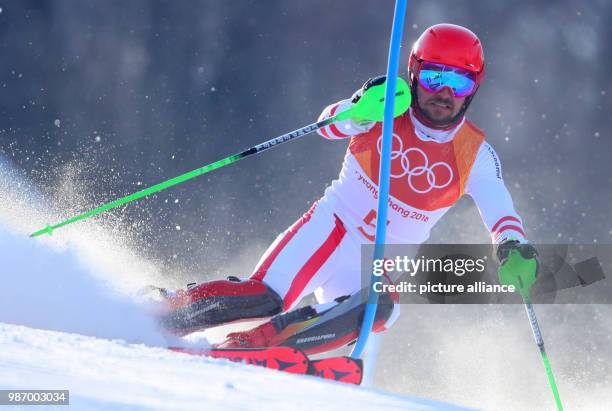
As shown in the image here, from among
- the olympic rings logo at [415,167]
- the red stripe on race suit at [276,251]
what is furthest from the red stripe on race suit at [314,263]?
the olympic rings logo at [415,167]

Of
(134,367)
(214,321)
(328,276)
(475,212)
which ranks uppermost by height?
(475,212)

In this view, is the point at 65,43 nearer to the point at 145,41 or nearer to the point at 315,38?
the point at 145,41

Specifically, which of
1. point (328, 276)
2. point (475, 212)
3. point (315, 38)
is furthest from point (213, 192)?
point (328, 276)

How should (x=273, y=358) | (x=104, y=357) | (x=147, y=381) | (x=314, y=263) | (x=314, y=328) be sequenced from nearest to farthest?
1. (x=147, y=381)
2. (x=104, y=357)
3. (x=273, y=358)
4. (x=314, y=328)
5. (x=314, y=263)

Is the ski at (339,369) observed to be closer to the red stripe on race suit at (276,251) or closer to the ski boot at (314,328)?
the ski boot at (314,328)

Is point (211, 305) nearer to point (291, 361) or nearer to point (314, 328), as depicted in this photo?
point (314, 328)

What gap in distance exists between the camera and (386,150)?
311cm

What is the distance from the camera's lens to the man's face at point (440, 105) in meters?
3.66

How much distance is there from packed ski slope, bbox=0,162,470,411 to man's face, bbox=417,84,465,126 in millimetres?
1684

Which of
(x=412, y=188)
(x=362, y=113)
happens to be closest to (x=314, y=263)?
(x=412, y=188)

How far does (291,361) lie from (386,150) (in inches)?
40.4

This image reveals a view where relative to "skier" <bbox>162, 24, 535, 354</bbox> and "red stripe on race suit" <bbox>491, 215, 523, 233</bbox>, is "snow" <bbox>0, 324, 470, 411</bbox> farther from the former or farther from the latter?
"red stripe on race suit" <bbox>491, 215, 523, 233</bbox>

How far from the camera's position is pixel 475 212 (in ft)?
27.5

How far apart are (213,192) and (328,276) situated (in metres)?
5.42
